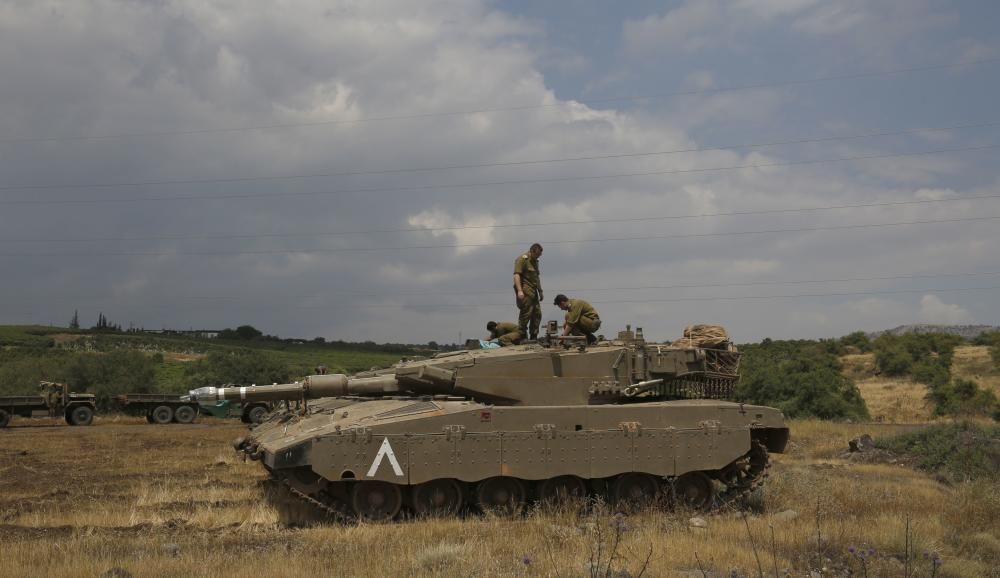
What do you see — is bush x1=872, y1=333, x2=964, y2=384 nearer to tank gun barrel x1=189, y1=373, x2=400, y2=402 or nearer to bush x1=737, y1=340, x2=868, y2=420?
bush x1=737, y1=340, x2=868, y2=420

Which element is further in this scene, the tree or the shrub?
the tree

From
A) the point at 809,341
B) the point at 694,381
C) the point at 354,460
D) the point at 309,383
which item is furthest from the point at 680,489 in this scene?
the point at 809,341

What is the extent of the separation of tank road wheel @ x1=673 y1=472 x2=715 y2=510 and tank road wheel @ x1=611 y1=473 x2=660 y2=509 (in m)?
0.35

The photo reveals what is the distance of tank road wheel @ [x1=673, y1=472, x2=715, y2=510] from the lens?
12.8m

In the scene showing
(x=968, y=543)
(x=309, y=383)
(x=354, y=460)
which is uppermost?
(x=309, y=383)

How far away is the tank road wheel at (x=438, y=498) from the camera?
1195cm

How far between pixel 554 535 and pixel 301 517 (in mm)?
3769

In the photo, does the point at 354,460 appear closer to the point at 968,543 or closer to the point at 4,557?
the point at 4,557

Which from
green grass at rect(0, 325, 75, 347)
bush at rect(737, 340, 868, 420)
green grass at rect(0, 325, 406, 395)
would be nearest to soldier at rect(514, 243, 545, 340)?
bush at rect(737, 340, 868, 420)

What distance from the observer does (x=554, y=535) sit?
33.5ft

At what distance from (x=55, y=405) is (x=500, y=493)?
2403 centimetres

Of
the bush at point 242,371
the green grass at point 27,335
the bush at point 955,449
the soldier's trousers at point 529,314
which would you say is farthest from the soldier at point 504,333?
the green grass at point 27,335

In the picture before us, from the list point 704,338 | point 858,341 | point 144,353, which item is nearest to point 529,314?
point 704,338

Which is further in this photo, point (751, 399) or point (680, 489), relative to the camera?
point (751, 399)
